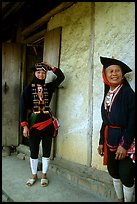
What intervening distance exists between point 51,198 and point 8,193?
63 centimetres

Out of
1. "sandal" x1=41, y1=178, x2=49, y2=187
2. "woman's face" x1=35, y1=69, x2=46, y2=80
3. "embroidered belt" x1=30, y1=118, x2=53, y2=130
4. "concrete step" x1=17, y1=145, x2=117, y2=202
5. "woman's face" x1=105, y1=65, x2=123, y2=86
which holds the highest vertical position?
"woman's face" x1=35, y1=69, x2=46, y2=80

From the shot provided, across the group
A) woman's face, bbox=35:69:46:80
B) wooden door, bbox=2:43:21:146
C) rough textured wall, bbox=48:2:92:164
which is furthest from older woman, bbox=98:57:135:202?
wooden door, bbox=2:43:21:146

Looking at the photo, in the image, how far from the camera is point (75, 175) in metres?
3.71

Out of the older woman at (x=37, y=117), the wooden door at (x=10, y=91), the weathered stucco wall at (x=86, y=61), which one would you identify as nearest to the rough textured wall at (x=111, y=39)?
the weathered stucco wall at (x=86, y=61)

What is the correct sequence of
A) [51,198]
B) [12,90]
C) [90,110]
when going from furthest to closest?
[12,90] → [90,110] → [51,198]

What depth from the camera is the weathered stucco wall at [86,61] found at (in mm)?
3252

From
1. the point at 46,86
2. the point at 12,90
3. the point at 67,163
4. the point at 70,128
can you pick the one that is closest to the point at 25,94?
the point at 46,86

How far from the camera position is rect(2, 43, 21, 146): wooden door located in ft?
18.7

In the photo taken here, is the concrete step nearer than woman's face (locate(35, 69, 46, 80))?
Yes

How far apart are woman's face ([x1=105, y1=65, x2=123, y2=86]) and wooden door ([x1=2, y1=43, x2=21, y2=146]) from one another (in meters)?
3.48

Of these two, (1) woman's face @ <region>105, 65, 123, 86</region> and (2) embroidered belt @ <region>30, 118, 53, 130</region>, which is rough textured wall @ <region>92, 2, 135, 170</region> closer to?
(1) woman's face @ <region>105, 65, 123, 86</region>

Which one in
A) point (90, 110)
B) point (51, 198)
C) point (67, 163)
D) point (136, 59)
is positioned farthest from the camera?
point (67, 163)

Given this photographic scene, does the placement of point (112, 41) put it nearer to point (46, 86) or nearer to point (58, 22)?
point (46, 86)

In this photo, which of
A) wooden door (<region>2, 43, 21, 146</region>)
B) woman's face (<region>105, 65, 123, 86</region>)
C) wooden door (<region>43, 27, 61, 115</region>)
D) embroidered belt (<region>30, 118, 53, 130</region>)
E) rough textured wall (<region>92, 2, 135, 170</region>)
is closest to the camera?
woman's face (<region>105, 65, 123, 86</region>)
